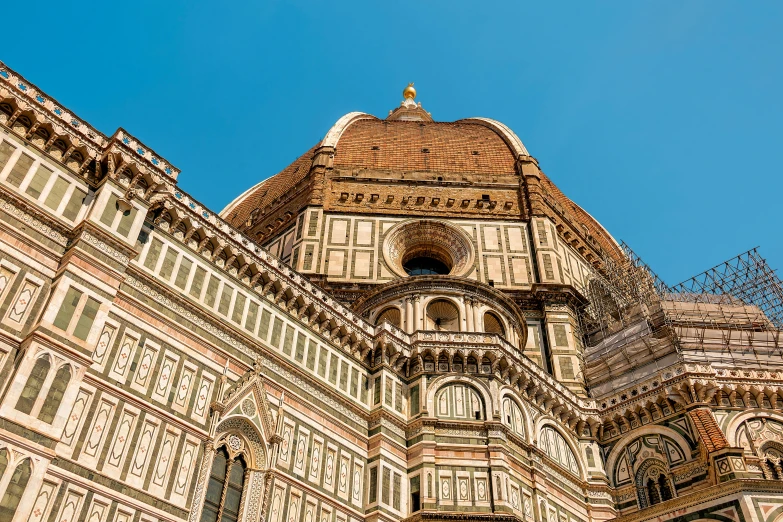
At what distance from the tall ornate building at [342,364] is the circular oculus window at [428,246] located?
10 centimetres

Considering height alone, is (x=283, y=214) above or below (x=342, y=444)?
above

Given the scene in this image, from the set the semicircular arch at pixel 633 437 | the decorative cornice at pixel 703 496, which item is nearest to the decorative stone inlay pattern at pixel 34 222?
the decorative cornice at pixel 703 496

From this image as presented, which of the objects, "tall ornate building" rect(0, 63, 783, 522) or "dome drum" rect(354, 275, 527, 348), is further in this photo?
"dome drum" rect(354, 275, 527, 348)

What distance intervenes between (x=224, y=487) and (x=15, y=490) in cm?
536

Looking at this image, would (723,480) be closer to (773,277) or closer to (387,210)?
(773,277)

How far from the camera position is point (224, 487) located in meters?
17.3

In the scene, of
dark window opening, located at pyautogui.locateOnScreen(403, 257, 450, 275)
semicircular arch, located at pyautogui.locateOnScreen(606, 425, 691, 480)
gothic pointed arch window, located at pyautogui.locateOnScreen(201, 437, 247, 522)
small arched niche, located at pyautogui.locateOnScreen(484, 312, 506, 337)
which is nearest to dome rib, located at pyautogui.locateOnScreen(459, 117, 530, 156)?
dark window opening, located at pyautogui.locateOnScreen(403, 257, 450, 275)

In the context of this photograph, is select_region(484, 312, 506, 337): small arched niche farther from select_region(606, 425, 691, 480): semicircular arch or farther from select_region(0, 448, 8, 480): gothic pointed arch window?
select_region(0, 448, 8, 480): gothic pointed arch window

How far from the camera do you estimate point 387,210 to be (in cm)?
3516

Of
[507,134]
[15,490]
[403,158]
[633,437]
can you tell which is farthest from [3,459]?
[507,134]

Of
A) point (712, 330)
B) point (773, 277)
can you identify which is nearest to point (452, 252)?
point (712, 330)

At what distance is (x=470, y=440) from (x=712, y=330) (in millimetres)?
13158

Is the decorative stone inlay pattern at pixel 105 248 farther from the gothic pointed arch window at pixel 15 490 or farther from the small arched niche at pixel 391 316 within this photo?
the small arched niche at pixel 391 316

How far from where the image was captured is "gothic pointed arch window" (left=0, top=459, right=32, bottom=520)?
497 inches
